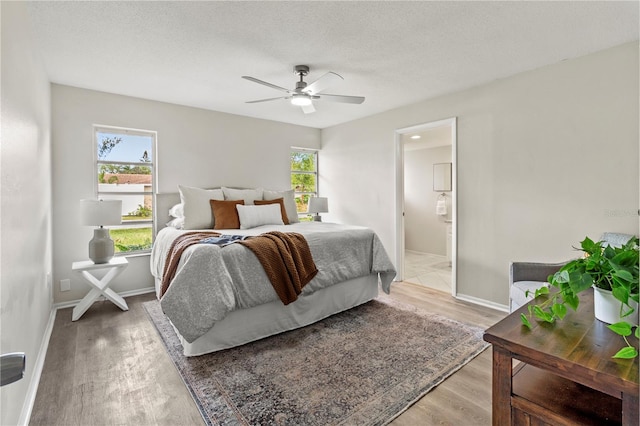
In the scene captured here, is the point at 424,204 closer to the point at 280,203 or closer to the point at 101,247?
the point at 280,203

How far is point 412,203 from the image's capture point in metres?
7.02

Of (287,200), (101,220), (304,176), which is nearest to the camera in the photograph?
(101,220)

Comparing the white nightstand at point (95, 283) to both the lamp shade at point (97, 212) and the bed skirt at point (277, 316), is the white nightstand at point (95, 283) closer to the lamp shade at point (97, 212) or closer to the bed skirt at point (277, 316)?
the lamp shade at point (97, 212)

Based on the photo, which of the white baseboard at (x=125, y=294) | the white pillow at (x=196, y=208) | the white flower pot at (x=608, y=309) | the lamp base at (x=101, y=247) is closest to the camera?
the white flower pot at (x=608, y=309)

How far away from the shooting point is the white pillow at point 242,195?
412 cm

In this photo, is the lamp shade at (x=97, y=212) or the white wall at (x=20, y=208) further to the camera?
the lamp shade at (x=97, y=212)

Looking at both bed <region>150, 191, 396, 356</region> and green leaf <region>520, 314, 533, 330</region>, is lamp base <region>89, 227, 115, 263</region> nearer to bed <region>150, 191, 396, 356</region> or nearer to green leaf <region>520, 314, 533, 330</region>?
bed <region>150, 191, 396, 356</region>

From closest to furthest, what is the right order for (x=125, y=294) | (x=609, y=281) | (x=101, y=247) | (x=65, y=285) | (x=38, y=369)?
(x=609, y=281)
(x=38, y=369)
(x=101, y=247)
(x=65, y=285)
(x=125, y=294)

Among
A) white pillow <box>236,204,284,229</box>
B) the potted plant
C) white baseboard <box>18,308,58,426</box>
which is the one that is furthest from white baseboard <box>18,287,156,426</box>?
the potted plant

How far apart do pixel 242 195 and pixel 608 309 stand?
12.5 ft

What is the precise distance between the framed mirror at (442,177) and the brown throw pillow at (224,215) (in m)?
4.43

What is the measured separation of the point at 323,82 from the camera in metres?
2.70

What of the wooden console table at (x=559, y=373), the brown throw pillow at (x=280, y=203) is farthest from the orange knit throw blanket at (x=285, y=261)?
the wooden console table at (x=559, y=373)

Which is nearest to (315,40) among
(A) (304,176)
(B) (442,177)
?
(A) (304,176)
